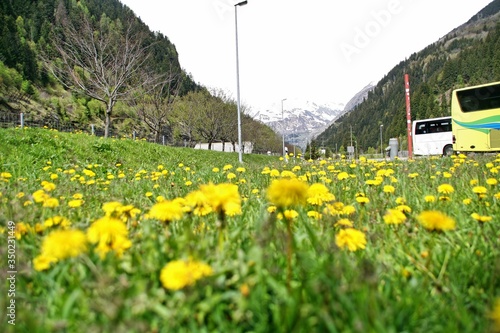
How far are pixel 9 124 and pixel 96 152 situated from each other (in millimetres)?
22409

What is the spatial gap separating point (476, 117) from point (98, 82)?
21120 mm

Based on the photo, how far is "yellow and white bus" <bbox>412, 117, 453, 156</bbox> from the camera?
78.5 ft

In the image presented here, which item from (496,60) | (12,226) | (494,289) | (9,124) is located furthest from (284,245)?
(496,60)

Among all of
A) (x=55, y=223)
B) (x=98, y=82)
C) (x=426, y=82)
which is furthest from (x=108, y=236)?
(x=426, y=82)

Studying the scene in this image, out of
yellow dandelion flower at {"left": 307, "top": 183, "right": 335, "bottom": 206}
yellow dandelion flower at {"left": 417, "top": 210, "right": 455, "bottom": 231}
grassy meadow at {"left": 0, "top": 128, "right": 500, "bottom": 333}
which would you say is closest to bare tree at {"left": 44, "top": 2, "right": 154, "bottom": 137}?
yellow dandelion flower at {"left": 307, "top": 183, "right": 335, "bottom": 206}

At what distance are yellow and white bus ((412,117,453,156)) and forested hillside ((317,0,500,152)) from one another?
107 ft

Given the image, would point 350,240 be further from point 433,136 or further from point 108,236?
point 433,136

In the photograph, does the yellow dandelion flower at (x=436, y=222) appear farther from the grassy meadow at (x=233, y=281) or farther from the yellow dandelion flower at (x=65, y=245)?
the yellow dandelion flower at (x=65, y=245)

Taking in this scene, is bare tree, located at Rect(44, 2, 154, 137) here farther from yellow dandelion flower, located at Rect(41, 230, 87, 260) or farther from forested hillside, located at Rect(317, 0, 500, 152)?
forested hillside, located at Rect(317, 0, 500, 152)

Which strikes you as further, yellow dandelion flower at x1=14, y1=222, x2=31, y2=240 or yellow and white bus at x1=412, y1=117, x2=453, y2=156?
yellow and white bus at x1=412, y1=117, x2=453, y2=156

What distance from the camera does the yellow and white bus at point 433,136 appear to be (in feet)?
78.5

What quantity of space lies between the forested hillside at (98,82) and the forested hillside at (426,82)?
1460 inches

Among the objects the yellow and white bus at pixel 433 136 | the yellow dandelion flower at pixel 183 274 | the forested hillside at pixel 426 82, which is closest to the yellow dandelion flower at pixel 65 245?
the yellow dandelion flower at pixel 183 274

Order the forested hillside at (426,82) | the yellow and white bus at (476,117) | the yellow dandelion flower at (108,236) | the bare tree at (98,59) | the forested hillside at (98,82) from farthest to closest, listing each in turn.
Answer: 1. the forested hillside at (426,82)
2. the forested hillside at (98,82)
3. the bare tree at (98,59)
4. the yellow and white bus at (476,117)
5. the yellow dandelion flower at (108,236)
